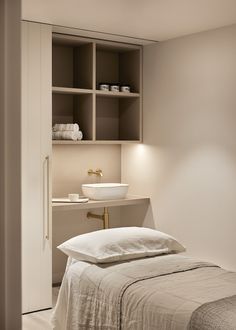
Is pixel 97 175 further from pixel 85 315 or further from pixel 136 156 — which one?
pixel 85 315

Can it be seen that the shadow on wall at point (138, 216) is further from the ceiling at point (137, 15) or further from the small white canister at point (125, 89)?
the ceiling at point (137, 15)

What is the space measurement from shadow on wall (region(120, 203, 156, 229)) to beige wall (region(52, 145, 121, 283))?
0.28 m

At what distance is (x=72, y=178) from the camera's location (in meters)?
4.70

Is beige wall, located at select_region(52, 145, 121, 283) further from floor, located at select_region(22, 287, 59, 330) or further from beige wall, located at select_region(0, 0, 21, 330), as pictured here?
beige wall, located at select_region(0, 0, 21, 330)

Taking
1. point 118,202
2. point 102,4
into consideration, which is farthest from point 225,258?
point 102,4

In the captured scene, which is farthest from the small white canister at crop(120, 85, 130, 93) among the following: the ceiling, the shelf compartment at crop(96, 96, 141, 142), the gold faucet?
the gold faucet

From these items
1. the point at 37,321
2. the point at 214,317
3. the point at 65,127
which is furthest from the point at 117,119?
the point at 214,317

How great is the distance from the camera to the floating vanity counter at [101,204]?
4105 mm

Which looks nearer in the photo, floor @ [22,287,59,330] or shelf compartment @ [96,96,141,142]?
floor @ [22,287,59,330]

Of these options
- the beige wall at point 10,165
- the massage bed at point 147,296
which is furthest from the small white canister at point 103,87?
the beige wall at point 10,165

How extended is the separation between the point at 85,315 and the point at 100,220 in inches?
75.5

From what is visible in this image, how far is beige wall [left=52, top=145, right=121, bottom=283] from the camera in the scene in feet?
15.2

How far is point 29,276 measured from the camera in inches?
156

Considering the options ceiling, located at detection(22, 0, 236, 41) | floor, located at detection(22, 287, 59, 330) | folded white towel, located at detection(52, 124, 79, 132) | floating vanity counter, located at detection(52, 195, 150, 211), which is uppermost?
ceiling, located at detection(22, 0, 236, 41)
